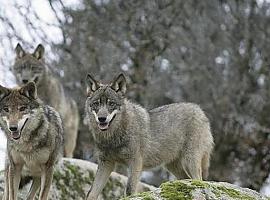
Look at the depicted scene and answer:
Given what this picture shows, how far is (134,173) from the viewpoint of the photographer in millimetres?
9758

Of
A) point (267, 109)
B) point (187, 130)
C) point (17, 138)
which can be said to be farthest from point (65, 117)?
point (267, 109)

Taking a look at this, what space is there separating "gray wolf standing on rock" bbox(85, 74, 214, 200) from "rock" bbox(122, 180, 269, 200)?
3108 millimetres

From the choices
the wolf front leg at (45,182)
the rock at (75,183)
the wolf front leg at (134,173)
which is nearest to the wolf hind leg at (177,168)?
the rock at (75,183)

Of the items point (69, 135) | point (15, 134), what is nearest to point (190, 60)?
point (69, 135)

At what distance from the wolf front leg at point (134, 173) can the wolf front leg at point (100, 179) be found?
0.27m

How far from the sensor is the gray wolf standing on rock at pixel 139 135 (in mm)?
9664

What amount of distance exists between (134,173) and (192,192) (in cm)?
350

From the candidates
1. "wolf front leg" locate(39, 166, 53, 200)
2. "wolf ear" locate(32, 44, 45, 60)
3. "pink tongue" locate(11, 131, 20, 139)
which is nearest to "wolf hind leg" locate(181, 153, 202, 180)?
"wolf front leg" locate(39, 166, 53, 200)

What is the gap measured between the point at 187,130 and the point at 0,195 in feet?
9.57

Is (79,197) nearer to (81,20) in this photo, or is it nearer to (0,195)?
(0,195)

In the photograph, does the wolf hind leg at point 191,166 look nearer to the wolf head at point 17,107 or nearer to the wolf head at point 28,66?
the wolf head at point 17,107

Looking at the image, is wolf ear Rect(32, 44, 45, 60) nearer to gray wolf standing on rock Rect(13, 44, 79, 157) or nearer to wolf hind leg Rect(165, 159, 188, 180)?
gray wolf standing on rock Rect(13, 44, 79, 157)

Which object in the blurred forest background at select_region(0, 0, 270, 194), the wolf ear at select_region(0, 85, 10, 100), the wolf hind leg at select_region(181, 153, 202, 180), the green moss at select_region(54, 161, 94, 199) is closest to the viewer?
the wolf ear at select_region(0, 85, 10, 100)

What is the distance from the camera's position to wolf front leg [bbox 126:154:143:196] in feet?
31.7
